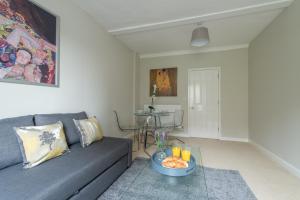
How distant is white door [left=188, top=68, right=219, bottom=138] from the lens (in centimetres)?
421

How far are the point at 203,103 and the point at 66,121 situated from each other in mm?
3524

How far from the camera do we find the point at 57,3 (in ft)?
6.71

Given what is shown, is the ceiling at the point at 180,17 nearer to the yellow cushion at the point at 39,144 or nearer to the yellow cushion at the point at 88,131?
the yellow cushion at the point at 88,131

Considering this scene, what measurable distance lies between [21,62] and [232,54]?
440 cm

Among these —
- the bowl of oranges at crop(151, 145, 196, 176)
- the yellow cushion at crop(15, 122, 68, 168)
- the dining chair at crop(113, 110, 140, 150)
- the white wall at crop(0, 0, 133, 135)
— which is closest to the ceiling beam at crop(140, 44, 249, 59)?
the white wall at crop(0, 0, 133, 135)

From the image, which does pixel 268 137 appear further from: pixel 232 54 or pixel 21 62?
pixel 21 62

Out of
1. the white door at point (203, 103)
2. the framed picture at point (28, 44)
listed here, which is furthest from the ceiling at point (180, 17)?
the white door at point (203, 103)

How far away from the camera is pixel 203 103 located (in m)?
4.31

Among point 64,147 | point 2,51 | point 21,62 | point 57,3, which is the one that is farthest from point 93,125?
point 57,3

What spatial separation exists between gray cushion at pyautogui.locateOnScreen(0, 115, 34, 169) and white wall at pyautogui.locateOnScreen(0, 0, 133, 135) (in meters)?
0.23

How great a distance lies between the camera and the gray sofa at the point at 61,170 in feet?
3.32

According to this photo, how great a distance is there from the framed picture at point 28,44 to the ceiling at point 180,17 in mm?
807

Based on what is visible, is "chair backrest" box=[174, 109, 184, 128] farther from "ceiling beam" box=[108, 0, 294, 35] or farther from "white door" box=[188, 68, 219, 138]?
"ceiling beam" box=[108, 0, 294, 35]

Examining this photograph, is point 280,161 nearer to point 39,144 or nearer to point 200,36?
point 200,36
